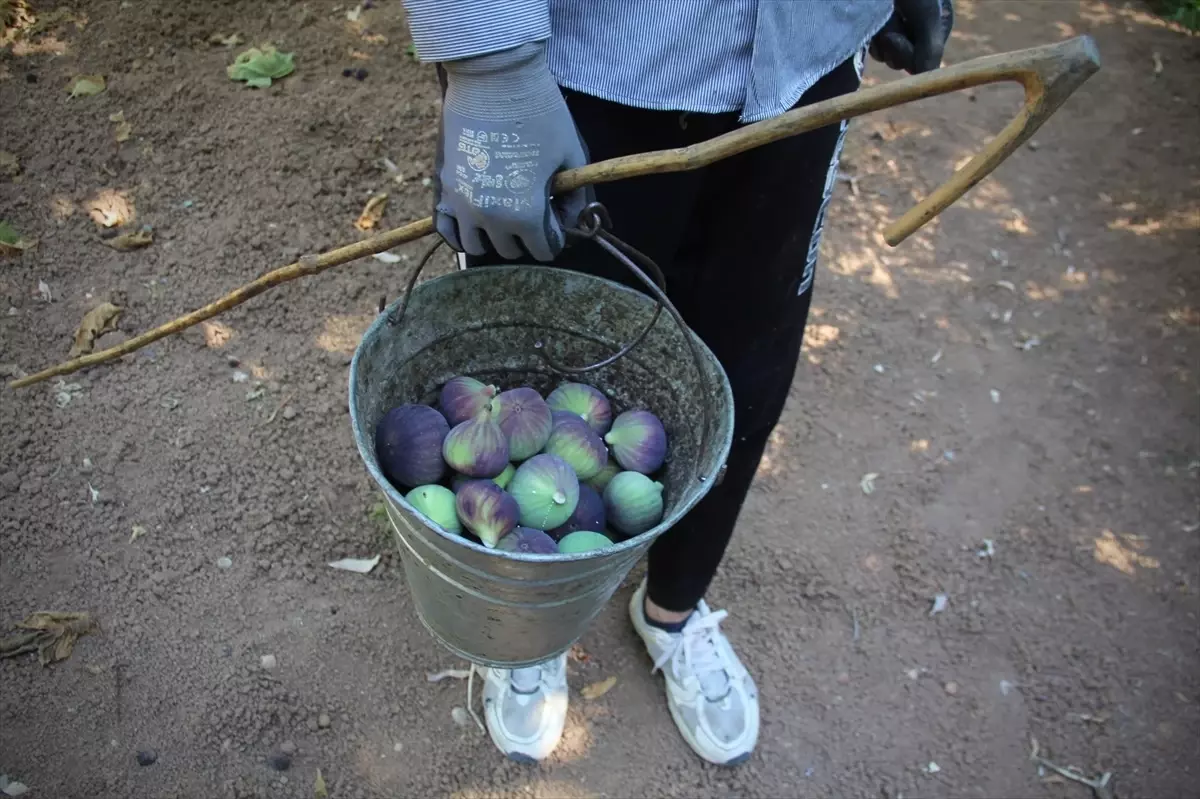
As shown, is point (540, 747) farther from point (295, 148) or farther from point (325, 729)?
point (295, 148)

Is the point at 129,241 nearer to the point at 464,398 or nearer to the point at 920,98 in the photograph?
the point at 464,398

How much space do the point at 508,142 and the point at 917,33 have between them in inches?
37.4

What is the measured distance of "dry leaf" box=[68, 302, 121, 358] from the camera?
2.77 metres

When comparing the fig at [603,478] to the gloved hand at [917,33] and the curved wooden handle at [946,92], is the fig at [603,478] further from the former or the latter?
the gloved hand at [917,33]

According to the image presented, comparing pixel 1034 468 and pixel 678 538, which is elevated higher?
pixel 678 538

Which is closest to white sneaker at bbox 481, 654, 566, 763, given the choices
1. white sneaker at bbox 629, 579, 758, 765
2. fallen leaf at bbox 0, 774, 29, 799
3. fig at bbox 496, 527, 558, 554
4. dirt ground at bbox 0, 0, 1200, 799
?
dirt ground at bbox 0, 0, 1200, 799

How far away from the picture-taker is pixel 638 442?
5.24ft

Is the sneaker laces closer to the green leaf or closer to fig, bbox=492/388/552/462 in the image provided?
fig, bbox=492/388/552/462

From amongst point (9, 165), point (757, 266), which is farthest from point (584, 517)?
point (9, 165)

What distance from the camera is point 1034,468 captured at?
10.2ft

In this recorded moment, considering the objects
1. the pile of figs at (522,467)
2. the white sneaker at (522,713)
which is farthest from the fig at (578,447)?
the white sneaker at (522,713)

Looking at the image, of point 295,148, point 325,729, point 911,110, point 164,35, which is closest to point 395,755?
point 325,729

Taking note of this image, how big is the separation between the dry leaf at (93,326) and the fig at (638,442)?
1941 mm

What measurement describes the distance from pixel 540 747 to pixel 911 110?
3.56 metres
